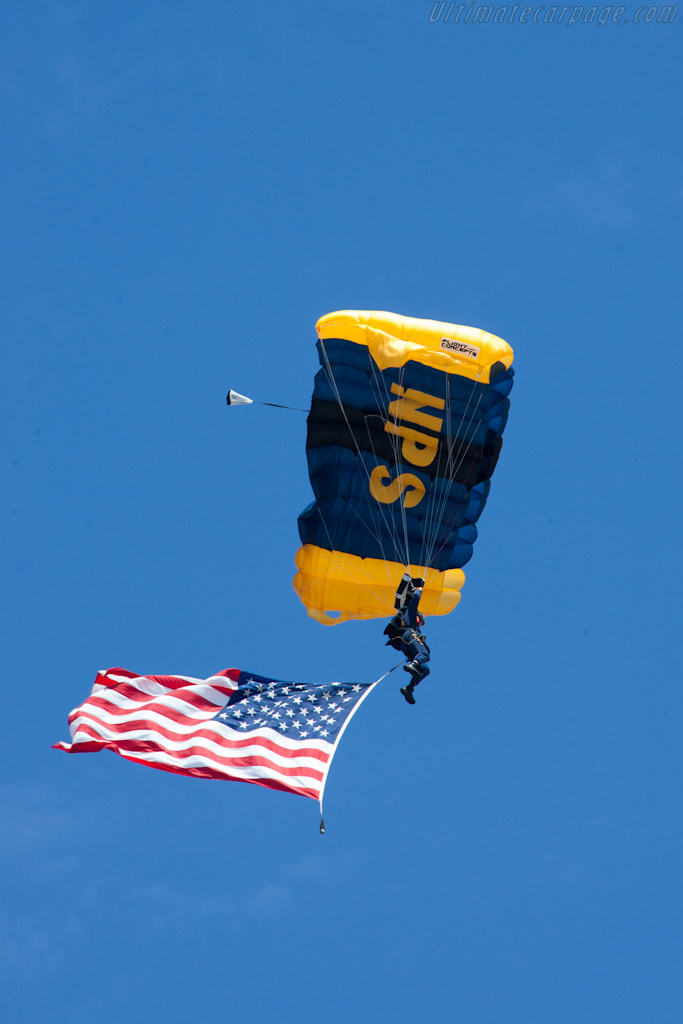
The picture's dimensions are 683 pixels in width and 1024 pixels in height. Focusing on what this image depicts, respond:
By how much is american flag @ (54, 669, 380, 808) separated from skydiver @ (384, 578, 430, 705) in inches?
33.4

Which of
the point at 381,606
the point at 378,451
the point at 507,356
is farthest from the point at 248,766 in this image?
the point at 507,356

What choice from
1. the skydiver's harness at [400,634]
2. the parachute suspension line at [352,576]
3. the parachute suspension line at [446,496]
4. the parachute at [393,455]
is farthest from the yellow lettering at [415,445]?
the skydiver's harness at [400,634]

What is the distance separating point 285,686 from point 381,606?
1.81 metres

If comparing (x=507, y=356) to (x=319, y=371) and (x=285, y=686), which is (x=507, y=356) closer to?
(x=319, y=371)

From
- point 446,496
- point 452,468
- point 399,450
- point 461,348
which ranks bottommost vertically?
point 446,496

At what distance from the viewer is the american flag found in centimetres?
2327

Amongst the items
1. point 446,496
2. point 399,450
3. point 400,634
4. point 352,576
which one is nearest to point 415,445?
point 399,450

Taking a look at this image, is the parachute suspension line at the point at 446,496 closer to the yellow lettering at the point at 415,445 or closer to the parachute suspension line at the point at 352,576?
the yellow lettering at the point at 415,445

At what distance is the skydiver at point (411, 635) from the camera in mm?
23391

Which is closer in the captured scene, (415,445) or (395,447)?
(395,447)

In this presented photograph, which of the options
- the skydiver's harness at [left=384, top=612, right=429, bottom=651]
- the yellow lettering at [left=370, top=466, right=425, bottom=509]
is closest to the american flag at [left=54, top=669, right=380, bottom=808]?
the skydiver's harness at [left=384, top=612, right=429, bottom=651]

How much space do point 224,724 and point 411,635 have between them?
9.90ft

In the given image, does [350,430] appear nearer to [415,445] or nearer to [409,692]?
[415,445]

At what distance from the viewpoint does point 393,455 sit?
83.0 feet
